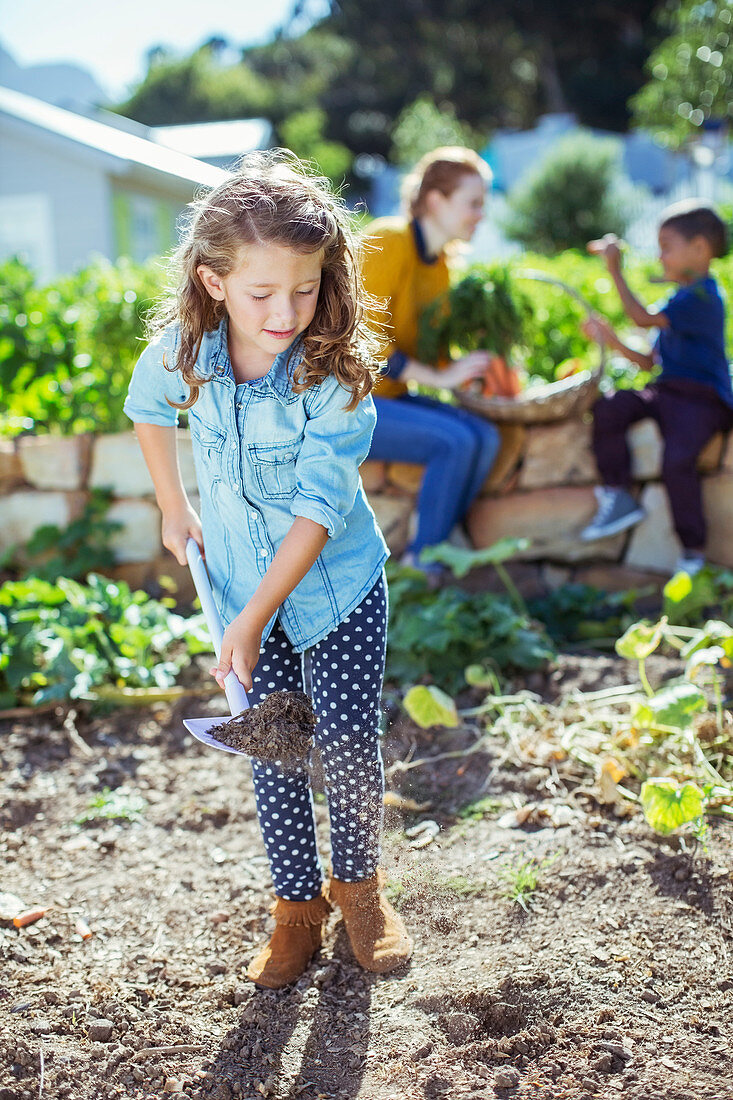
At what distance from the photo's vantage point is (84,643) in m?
2.94

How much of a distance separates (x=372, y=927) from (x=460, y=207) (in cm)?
249

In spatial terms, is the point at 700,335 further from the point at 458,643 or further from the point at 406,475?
the point at 458,643

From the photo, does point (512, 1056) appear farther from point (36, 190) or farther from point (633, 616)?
point (36, 190)

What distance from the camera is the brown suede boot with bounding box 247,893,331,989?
5.52 feet

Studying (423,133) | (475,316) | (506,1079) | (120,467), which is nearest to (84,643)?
(120,467)

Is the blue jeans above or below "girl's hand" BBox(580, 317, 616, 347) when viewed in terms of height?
below

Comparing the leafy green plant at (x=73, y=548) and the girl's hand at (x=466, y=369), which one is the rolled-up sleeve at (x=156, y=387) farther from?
the leafy green plant at (x=73, y=548)

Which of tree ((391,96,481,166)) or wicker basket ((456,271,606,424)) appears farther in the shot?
tree ((391,96,481,166))

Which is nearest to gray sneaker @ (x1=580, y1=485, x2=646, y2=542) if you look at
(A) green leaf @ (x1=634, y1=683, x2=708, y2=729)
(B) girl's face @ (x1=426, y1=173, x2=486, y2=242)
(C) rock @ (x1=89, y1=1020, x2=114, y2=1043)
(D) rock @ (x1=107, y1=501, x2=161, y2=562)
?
(B) girl's face @ (x1=426, y1=173, x2=486, y2=242)

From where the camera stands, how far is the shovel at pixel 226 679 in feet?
4.85

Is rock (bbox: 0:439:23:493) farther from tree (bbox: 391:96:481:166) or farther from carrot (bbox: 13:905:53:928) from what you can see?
tree (bbox: 391:96:481:166)

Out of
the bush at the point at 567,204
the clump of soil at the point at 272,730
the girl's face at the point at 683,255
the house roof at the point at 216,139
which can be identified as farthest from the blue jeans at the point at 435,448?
the house roof at the point at 216,139

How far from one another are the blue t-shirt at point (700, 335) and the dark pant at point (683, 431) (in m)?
0.04

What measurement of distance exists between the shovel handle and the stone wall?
1973 mm
